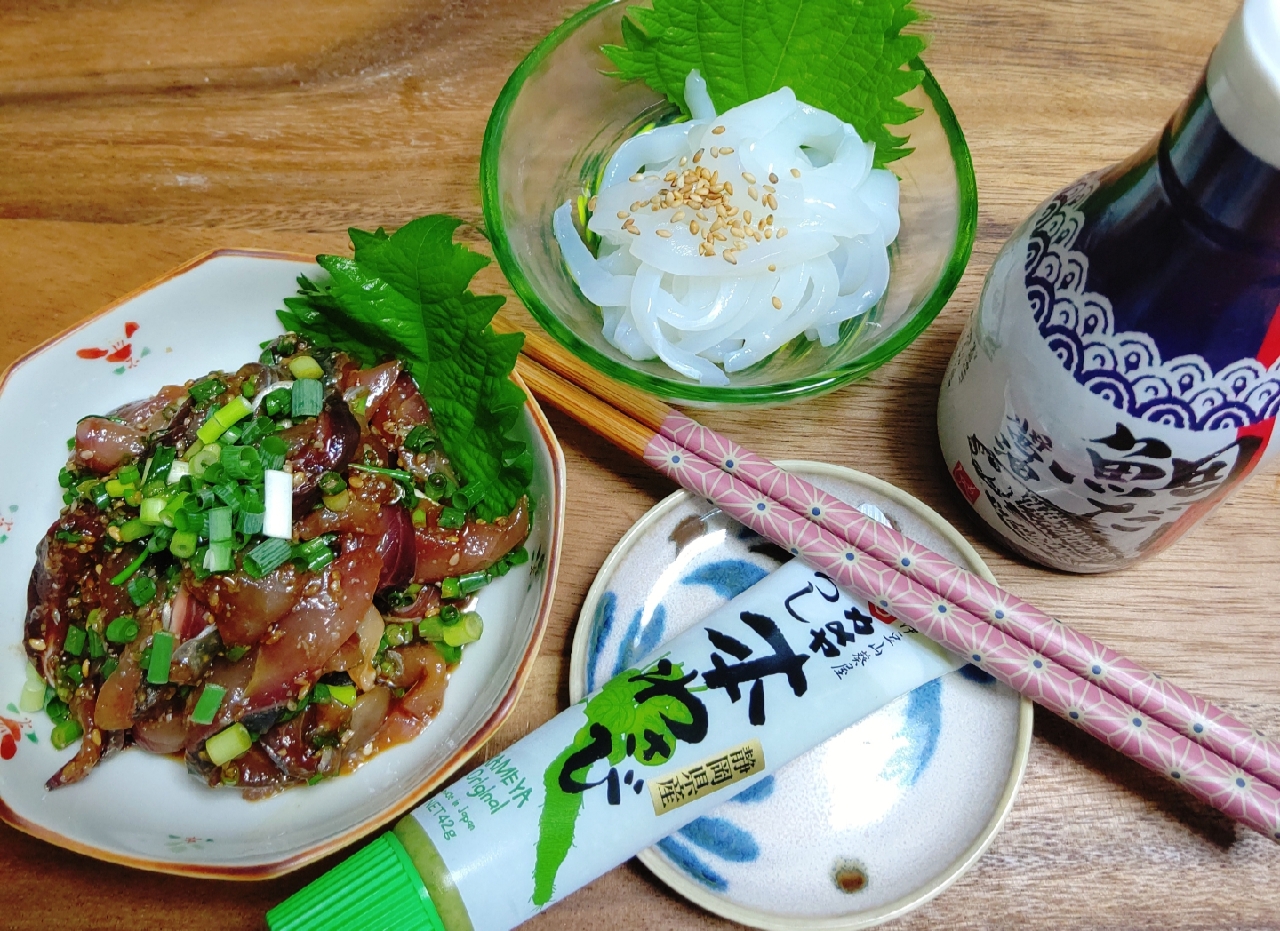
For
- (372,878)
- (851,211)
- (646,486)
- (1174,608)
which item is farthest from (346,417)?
(1174,608)

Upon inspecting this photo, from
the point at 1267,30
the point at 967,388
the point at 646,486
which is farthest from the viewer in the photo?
the point at 646,486

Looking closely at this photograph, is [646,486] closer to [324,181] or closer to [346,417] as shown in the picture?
[346,417]

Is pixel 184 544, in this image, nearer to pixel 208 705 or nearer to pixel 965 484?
pixel 208 705

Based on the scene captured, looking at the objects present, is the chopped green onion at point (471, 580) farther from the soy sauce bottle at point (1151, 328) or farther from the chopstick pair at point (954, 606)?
the soy sauce bottle at point (1151, 328)

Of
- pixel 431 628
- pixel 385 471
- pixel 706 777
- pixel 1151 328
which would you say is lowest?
pixel 706 777

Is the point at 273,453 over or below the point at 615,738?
over

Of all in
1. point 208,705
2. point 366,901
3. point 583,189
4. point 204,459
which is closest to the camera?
point 366,901

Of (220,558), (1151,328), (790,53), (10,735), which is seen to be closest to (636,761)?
(220,558)

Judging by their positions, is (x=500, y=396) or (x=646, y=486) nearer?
(x=500, y=396)
